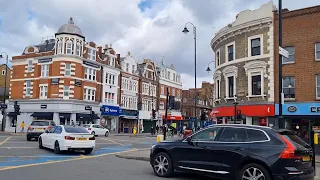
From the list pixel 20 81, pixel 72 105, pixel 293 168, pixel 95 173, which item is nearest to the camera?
pixel 293 168

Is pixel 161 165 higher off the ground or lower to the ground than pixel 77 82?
lower

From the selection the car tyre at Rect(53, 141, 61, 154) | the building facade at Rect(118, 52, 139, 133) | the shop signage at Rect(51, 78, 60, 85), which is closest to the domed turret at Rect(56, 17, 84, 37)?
the shop signage at Rect(51, 78, 60, 85)

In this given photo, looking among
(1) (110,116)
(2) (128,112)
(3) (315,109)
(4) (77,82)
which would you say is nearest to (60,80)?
(4) (77,82)

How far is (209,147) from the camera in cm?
916

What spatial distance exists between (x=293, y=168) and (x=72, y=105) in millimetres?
41206

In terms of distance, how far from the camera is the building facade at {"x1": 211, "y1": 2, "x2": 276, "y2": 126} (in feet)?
78.5

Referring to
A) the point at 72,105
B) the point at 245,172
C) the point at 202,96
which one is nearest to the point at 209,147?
the point at 245,172

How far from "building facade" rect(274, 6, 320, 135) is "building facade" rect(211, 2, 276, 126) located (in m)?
1.21

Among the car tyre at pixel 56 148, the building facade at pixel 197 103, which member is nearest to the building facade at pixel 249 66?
the car tyre at pixel 56 148

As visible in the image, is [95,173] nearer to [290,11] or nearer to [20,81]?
[290,11]

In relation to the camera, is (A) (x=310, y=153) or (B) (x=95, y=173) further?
(B) (x=95, y=173)

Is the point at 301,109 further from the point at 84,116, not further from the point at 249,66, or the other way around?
the point at 84,116

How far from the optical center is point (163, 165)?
10141 millimetres

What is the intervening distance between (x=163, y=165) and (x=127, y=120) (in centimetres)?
4880
